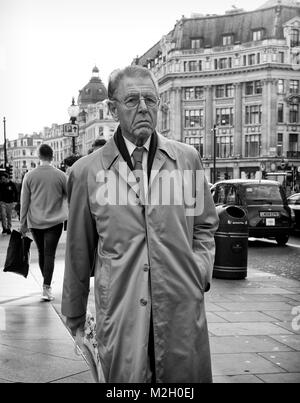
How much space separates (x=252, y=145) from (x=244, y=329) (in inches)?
2856

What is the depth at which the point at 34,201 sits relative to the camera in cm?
687

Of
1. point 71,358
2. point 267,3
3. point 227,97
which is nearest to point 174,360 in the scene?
point 71,358

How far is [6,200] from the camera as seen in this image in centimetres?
1703

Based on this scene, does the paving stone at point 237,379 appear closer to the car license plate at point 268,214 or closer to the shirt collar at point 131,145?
the shirt collar at point 131,145

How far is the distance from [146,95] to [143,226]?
63cm

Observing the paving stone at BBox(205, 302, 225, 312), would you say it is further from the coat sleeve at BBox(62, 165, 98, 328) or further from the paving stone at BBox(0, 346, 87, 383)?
the coat sleeve at BBox(62, 165, 98, 328)

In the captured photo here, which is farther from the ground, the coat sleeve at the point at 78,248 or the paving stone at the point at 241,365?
the coat sleeve at the point at 78,248

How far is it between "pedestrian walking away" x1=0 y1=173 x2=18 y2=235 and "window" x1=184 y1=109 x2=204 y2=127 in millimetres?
65524

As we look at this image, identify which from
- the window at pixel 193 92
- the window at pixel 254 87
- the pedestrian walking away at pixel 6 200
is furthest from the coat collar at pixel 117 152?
the window at pixel 193 92

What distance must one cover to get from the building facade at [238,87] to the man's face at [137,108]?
233ft

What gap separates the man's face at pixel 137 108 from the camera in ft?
8.82

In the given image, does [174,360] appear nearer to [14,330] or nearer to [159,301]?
[159,301]

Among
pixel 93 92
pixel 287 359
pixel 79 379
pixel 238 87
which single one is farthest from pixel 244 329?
pixel 93 92

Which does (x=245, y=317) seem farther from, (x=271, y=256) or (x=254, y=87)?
(x=254, y=87)
